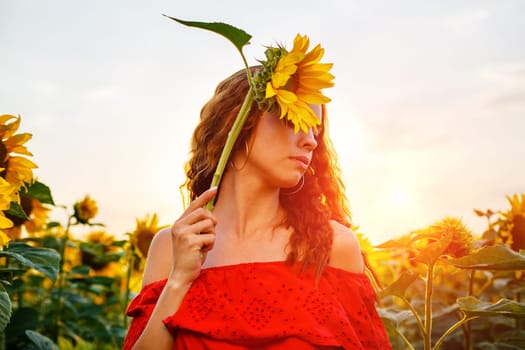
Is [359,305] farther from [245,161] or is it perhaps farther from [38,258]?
[38,258]

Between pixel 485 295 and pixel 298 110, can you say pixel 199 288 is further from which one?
pixel 485 295

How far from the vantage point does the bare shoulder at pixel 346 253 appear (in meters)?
2.50

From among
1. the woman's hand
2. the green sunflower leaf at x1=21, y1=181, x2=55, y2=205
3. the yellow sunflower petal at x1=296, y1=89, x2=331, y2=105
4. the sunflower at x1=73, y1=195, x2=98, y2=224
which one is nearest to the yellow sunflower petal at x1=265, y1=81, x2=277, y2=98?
the yellow sunflower petal at x1=296, y1=89, x2=331, y2=105

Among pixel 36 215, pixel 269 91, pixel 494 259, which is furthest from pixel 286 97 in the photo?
pixel 36 215

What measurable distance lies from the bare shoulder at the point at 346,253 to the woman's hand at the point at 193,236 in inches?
22.3

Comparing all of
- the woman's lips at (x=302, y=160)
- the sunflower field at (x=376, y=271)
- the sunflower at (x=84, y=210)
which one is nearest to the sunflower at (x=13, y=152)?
the sunflower field at (x=376, y=271)

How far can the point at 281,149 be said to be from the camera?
237 cm

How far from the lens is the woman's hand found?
6.86 feet

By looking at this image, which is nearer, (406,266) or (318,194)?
(318,194)

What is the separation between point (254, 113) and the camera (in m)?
2.44

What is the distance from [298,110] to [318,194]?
30.6 inches

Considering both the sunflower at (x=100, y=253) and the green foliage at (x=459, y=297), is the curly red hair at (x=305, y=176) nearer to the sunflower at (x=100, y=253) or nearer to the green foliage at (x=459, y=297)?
the green foliage at (x=459, y=297)

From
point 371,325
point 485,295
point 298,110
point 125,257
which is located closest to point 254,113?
point 298,110

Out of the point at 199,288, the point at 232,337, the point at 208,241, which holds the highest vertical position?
the point at 208,241
